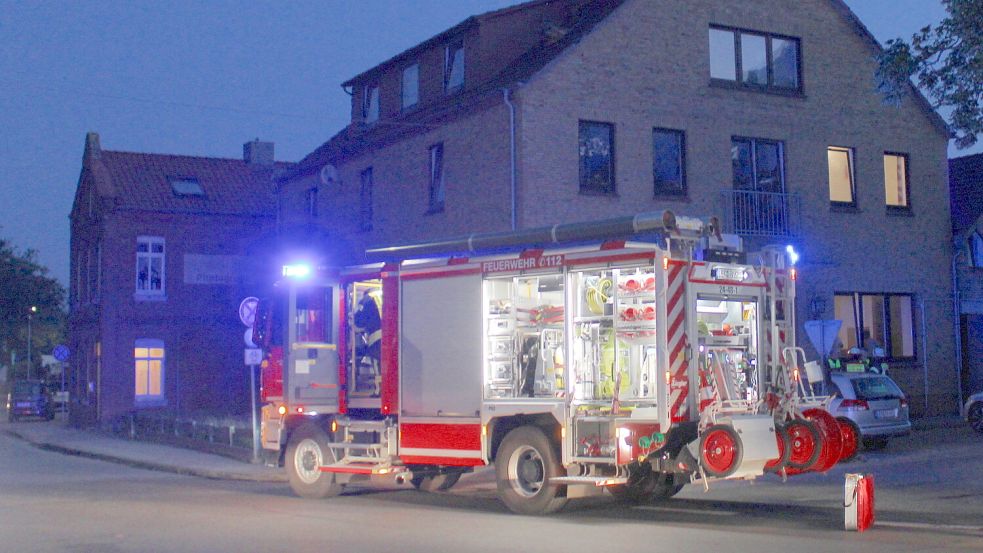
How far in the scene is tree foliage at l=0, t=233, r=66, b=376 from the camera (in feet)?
222

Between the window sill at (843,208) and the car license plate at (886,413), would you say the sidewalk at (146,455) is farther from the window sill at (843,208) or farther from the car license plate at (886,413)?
the window sill at (843,208)

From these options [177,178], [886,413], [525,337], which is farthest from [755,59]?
[177,178]

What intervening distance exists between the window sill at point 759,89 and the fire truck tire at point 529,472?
43.9 feet

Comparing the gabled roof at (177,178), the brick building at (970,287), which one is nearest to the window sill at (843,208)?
the brick building at (970,287)

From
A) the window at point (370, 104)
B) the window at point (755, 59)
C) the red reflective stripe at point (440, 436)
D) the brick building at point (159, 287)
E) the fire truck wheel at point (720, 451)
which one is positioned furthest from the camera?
the brick building at point (159, 287)

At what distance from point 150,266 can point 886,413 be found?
92.1ft

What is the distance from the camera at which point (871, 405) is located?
2017cm

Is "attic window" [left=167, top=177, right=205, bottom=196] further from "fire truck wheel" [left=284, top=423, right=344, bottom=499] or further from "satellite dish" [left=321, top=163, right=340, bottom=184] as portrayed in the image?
"fire truck wheel" [left=284, top=423, right=344, bottom=499]

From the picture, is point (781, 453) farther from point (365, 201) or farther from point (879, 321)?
point (365, 201)

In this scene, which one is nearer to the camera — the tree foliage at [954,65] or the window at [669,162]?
the tree foliage at [954,65]

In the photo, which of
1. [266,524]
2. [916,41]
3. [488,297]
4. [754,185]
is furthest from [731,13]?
[266,524]

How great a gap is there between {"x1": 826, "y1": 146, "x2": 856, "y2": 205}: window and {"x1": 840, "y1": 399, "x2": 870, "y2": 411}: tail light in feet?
24.2

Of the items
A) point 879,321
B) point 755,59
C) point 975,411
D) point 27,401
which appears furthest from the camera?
point 27,401

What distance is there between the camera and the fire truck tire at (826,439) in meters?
12.7
